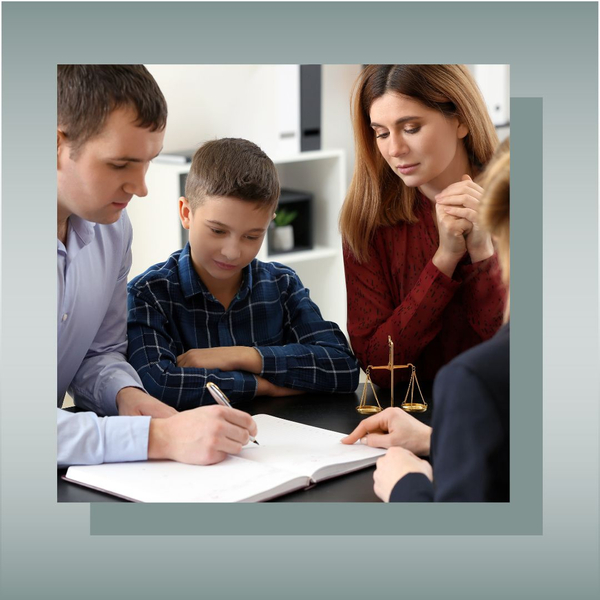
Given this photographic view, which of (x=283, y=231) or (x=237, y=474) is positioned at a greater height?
(x=283, y=231)

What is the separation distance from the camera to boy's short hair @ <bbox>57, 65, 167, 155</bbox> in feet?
3.53

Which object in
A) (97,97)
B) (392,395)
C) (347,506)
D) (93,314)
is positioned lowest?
(347,506)

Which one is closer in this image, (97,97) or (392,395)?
(97,97)

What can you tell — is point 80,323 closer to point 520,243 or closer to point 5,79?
point 5,79

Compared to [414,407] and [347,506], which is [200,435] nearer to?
[347,506]

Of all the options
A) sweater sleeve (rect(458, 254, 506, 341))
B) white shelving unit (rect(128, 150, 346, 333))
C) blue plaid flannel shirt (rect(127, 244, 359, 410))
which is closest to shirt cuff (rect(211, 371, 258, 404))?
blue plaid flannel shirt (rect(127, 244, 359, 410))

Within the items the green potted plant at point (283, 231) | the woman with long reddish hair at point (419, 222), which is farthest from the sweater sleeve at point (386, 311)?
the green potted plant at point (283, 231)

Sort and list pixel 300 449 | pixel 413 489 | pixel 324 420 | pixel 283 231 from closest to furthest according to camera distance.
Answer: pixel 413 489
pixel 300 449
pixel 324 420
pixel 283 231

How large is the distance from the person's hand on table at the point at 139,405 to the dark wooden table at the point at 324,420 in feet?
0.41

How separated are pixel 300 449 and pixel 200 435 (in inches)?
5.2

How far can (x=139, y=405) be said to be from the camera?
1.21 m

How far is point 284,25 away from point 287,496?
548 millimetres

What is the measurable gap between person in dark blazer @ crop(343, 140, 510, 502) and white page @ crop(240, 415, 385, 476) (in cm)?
5

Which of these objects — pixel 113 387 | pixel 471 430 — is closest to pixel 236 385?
pixel 113 387
